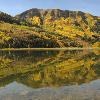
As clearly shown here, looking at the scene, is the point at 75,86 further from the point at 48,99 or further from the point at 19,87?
the point at 48,99

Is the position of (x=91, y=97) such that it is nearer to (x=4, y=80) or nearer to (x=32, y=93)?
(x=32, y=93)

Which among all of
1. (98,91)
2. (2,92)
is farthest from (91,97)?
(2,92)

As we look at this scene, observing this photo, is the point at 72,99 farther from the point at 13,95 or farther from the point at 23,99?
the point at 13,95

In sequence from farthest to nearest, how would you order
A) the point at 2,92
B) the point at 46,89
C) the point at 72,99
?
the point at 46,89 < the point at 2,92 < the point at 72,99

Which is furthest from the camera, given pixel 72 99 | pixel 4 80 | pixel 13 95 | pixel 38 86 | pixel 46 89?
pixel 4 80

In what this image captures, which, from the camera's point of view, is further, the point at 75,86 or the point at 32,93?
the point at 75,86

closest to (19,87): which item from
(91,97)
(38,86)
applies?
(38,86)

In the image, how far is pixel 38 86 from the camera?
44125mm

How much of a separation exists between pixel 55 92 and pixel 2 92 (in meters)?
6.72

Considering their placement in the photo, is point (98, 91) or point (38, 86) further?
point (38, 86)

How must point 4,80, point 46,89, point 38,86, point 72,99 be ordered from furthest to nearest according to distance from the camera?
point 4,80
point 38,86
point 46,89
point 72,99

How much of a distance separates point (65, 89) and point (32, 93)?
5.09m

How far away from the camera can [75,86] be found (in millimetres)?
43344

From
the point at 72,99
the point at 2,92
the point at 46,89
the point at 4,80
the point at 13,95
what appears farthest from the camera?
Result: the point at 4,80
